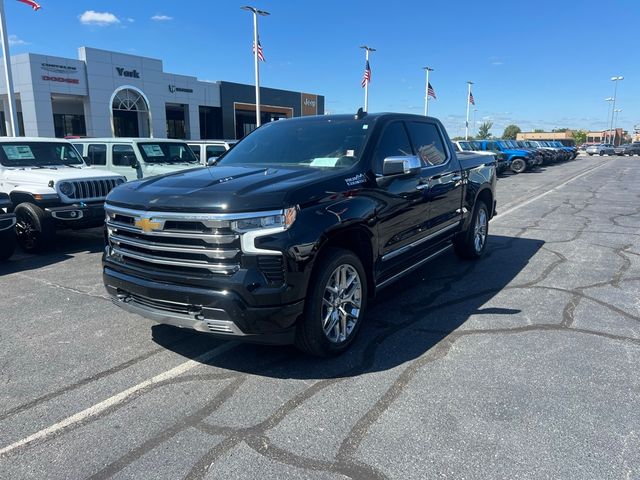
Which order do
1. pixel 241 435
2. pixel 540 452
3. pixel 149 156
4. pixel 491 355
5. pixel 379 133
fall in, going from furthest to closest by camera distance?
pixel 149 156, pixel 379 133, pixel 491 355, pixel 241 435, pixel 540 452

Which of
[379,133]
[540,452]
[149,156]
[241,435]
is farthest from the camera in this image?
[149,156]

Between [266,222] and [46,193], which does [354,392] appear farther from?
[46,193]

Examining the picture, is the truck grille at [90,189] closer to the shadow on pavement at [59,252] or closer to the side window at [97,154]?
the shadow on pavement at [59,252]

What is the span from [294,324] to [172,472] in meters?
1.23

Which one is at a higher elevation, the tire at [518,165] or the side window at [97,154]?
the side window at [97,154]

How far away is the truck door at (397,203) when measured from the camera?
4.41 meters

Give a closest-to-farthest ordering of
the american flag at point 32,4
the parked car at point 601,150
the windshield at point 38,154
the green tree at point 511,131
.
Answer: the windshield at point 38,154 < the american flag at point 32,4 < the parked car at point 601,150 < the green tree at point 511,131

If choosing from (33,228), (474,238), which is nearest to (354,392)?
(474,238)

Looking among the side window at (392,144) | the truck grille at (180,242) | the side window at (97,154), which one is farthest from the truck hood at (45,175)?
the side window at (392,144)

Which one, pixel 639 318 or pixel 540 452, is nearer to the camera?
pixel 540 452

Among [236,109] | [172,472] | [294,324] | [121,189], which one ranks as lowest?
[172,472]

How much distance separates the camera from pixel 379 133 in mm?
4637

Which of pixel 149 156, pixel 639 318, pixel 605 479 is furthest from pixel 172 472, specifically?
pixel 149 156

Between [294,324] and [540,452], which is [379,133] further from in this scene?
[540,452]
